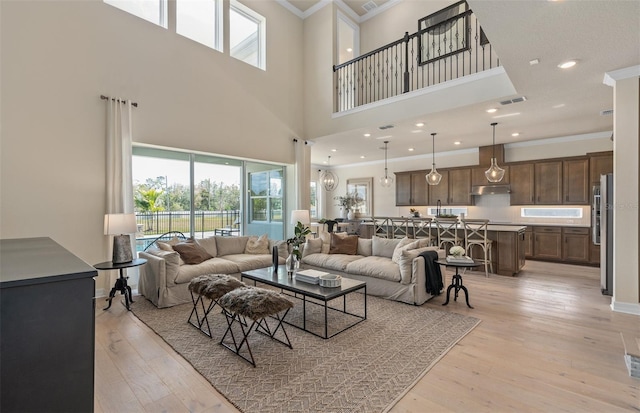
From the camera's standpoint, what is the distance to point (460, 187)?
8.12 m

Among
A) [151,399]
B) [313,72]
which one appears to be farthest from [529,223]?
[151,399]

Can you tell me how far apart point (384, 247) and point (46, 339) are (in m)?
4.42

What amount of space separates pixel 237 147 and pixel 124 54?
2.23 m

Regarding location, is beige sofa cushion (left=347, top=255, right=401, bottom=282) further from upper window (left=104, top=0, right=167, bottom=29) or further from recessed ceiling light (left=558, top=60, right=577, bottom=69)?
upper window (left=104, top=0, right=167, bottom=29)

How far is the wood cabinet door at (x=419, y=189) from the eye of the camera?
8.83 metres

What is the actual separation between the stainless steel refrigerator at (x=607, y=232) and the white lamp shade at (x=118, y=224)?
261 inches

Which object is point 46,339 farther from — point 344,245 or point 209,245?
point 344,245

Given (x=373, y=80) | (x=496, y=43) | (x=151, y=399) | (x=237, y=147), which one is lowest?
(x=151, y=399)

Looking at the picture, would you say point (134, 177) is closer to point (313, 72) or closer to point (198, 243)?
point (198, 243)

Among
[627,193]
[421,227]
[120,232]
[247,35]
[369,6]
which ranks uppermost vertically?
[369,6]

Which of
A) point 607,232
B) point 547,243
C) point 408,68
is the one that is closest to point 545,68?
point 607,232

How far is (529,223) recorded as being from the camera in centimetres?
723

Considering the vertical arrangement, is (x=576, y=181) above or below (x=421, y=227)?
above

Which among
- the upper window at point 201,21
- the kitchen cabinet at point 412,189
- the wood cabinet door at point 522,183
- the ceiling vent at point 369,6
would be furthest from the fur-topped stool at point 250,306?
the ceiling vent at point 369,6
